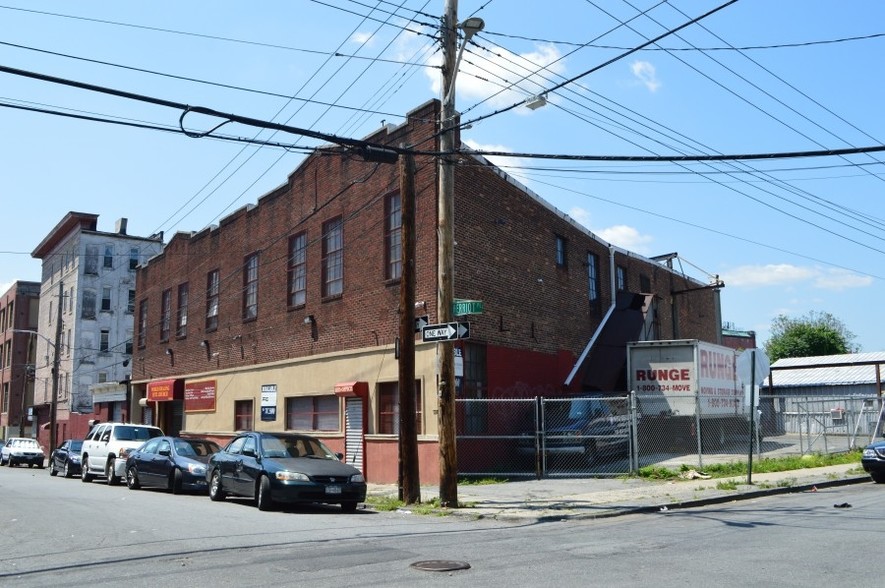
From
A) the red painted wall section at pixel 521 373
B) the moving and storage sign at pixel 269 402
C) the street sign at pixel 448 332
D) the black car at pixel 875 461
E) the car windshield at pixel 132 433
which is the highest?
the street sign at pixel 448 332

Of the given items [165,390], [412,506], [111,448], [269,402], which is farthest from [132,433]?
[412,506]

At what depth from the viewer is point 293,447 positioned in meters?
15.4

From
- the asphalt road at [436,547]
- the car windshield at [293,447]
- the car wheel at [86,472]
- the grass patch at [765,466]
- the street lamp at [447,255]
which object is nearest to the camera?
the asphalt road at [436,547]

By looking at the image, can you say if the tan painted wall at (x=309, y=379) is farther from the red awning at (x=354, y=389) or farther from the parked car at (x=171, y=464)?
the parked car at (x=171, y=464)

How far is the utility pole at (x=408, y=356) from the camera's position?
14.9 m

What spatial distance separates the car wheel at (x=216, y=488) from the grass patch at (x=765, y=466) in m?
9.25

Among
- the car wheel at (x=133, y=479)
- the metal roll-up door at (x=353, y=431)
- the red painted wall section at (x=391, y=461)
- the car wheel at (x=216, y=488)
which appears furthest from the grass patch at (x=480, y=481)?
the car wheel at (x=133, y=479)

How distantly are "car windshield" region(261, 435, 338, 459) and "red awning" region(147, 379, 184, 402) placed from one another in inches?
703

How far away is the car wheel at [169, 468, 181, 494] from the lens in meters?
18.5

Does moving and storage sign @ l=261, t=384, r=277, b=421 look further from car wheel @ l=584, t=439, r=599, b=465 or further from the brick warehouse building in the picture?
car wheel @ l=584, t=439, r=599, b=465

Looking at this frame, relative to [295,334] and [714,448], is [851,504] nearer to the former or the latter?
[714,448]

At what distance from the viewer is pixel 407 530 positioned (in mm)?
11516

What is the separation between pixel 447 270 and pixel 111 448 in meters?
13.7

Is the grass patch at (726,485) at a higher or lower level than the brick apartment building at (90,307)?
lower
